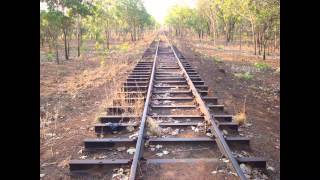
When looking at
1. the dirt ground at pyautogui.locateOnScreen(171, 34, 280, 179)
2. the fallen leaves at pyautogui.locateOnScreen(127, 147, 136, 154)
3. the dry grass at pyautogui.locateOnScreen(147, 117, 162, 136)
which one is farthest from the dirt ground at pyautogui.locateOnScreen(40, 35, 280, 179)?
the dry grass at pyautogui.locateOnScreen(147, 117, 162, 136)

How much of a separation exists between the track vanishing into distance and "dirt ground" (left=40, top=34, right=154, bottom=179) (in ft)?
1.28

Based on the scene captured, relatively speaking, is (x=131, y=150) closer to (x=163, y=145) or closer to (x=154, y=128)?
(x=163, y=145)

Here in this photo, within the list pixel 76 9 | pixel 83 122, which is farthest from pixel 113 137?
pixel 76 9

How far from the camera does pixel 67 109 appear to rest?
28.1ft

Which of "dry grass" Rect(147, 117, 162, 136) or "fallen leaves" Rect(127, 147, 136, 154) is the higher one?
"dry grass" Rect(147, 117, 162, 136)

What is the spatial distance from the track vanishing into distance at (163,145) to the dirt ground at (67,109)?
391 millimetres

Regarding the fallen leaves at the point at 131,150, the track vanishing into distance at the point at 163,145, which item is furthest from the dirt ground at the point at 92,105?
the fallen leaves at the point at 131,150

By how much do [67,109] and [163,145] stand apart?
395 cm

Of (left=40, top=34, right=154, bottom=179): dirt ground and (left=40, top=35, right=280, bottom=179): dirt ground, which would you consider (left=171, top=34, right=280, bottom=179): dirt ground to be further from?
(left=40, top=34, right=154, bottom=179): dirt ground

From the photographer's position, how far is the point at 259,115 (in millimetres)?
8016

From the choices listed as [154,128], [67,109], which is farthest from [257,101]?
[67,109]

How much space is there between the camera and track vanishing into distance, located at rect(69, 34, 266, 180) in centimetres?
454
